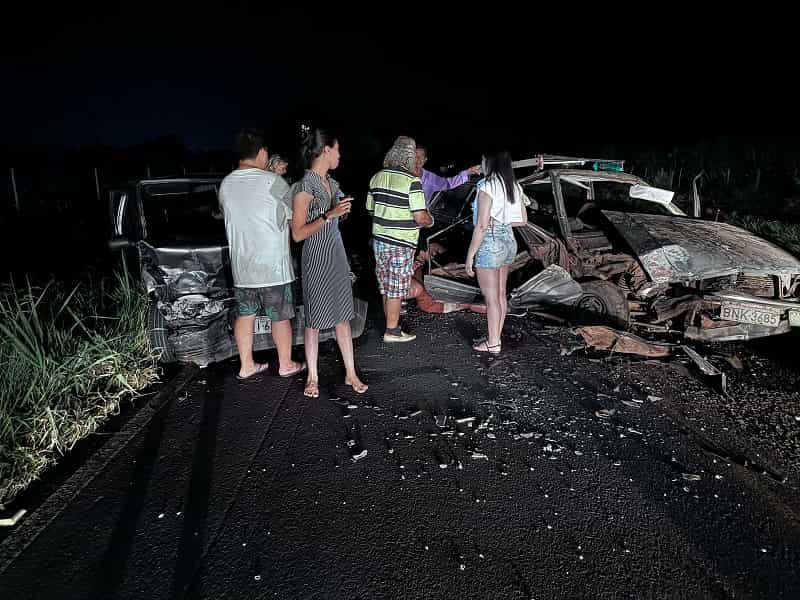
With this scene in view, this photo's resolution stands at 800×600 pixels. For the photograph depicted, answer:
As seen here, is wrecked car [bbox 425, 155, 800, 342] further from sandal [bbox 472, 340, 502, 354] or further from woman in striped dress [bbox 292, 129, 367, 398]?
woman in striped dress [bbox 292, 129, 367, 398]

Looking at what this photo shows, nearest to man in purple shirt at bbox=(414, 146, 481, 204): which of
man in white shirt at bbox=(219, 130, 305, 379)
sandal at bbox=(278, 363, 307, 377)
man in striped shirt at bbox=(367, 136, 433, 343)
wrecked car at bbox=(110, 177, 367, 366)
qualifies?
man in striped shirt at bbox=(367, 136, 433, 343)

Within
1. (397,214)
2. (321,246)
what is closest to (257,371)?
(321,246)

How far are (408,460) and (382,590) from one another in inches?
38.3

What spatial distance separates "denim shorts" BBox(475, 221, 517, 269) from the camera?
419 centimetres

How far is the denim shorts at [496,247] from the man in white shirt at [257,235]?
1633mm

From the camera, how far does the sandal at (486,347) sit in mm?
4609

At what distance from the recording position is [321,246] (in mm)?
3477

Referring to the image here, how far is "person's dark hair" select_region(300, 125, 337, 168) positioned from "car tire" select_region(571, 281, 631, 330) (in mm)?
3233

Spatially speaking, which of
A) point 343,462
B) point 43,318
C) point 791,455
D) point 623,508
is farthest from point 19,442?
point 791,455

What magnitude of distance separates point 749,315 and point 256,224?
4.57 meters

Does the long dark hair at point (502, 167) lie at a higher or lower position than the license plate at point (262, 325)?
higher

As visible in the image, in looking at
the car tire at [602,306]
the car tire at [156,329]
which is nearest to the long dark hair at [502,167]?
the car tire at [602,306]

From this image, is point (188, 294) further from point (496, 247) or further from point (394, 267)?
point (496, 247)

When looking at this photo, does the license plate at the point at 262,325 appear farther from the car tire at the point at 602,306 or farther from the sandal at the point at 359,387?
the car tire at the point at 602,306
